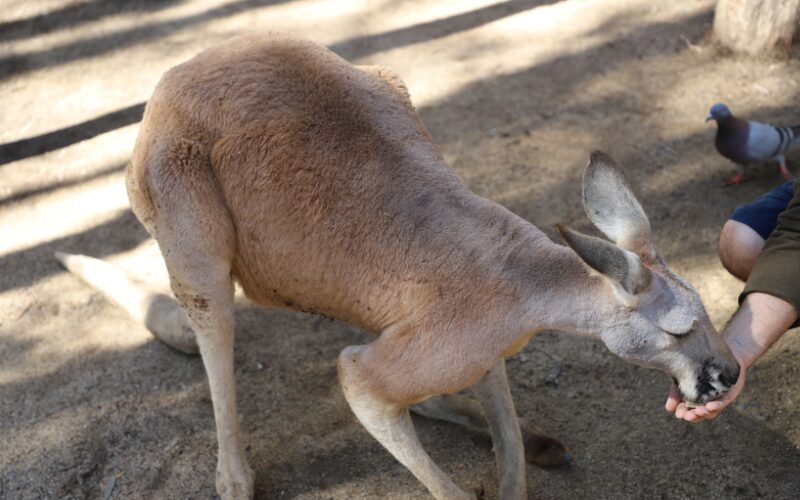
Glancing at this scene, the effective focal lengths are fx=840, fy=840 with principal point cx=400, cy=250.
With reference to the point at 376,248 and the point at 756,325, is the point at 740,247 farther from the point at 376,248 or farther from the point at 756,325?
the point at 376,248


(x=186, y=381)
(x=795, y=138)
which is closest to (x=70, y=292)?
(x=186, y=381)

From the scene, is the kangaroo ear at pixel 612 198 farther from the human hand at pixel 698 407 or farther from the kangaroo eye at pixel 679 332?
the human hand at pixel 698 407

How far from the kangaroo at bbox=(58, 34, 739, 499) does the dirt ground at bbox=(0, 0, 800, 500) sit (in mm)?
451

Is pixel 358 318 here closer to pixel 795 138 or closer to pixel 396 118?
pixel 396 118

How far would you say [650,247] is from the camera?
242 centimetres

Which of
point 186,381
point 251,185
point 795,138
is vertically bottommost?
point 186,381

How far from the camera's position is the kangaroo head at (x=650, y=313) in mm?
2328

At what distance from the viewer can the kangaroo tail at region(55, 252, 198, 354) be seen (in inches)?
143

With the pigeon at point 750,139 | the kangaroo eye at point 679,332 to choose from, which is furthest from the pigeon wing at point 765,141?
the kangaroo eye at point 679,332

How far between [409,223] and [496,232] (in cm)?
27

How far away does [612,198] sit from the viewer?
2.44 meters

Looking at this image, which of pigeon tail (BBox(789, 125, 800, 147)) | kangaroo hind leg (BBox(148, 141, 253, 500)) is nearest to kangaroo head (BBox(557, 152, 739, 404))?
kangaroo hind leg (BBox(148, 141, 253, 500))

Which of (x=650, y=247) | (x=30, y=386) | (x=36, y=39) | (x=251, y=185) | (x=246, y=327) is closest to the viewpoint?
(x=650, y=247)

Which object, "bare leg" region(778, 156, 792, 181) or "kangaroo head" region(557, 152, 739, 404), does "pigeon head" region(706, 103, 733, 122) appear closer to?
"bare leg" region(778, 156, 792, 181)
